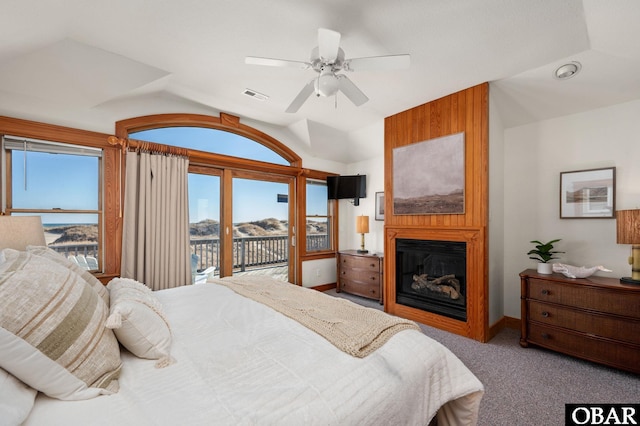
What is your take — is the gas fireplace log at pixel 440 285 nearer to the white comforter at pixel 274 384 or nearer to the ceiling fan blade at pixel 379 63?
the white comforter at pixel 274 384

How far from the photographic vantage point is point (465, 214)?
2883 millimetres

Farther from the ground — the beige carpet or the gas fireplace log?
the gas fireplace log

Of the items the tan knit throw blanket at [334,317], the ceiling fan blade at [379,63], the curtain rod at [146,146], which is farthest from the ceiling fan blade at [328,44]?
the curtain rod at [146,146]

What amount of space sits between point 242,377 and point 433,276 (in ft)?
9.36

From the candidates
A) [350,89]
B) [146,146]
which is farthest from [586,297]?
[146,146]

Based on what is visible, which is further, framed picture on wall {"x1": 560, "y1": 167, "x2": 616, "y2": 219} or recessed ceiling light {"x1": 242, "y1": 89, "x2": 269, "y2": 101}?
recessed ceiling light {"x1": 242, "y1": 89, "x2": 269, "y2": 101}

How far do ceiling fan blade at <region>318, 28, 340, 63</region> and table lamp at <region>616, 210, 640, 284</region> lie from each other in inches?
105

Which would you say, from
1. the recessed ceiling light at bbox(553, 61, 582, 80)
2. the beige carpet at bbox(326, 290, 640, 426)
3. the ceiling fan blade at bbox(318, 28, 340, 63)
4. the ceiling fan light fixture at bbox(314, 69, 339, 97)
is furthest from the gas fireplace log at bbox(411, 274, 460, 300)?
the ceiling fan blade at bbox(318, 28, 340, 63)

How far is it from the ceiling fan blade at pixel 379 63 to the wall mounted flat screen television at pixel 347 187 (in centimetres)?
283

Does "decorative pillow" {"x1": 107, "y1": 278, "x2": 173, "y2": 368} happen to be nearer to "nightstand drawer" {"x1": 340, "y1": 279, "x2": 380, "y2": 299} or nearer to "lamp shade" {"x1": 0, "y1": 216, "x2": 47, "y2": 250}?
"lamp shade" {"x1": 0, "y1": 216, "x2": 47, "y2": 250}

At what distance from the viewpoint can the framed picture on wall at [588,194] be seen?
8.57 ft

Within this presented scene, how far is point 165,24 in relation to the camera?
192 centimetres

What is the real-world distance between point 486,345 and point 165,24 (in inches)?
156

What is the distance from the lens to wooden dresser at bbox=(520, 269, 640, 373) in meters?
2.10
